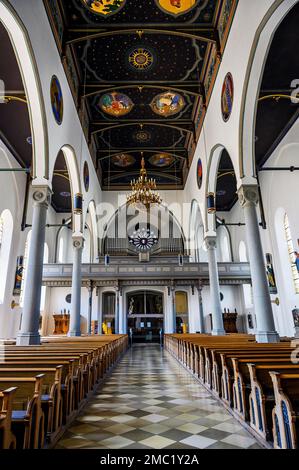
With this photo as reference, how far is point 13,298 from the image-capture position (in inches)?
579

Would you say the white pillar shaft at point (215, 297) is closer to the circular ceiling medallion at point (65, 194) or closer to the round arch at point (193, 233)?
the round arch at point (193, 233)

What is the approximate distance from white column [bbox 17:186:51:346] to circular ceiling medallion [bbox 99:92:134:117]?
774 centimetres

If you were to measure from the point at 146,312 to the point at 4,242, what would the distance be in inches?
436

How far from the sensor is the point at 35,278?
27.4 ft

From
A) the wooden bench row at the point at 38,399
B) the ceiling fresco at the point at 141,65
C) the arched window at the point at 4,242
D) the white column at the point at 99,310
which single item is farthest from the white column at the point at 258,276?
the white column at the point at 99,310

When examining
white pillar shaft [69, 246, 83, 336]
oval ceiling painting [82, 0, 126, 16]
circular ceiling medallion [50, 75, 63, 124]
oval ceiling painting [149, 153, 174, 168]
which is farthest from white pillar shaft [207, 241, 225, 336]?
oval ceiling painting [82, 0, 126, 16]

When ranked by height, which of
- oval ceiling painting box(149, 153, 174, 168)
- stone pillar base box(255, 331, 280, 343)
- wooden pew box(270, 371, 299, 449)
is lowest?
wooden pew box(270, 371, 299, 449)

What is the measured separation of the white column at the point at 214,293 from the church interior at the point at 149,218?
0.21 ft

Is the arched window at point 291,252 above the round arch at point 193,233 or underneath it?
underneath

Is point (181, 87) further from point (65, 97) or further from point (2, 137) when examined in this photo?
point (2, 137)

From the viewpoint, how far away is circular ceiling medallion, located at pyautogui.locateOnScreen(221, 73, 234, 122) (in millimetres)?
9681

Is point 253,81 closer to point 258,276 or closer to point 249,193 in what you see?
point 249,193

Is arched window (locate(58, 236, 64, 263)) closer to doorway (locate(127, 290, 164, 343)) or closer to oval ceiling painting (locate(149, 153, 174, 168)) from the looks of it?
doorway (locate(127, 290, 164, 343))

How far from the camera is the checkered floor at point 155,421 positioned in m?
3.38
